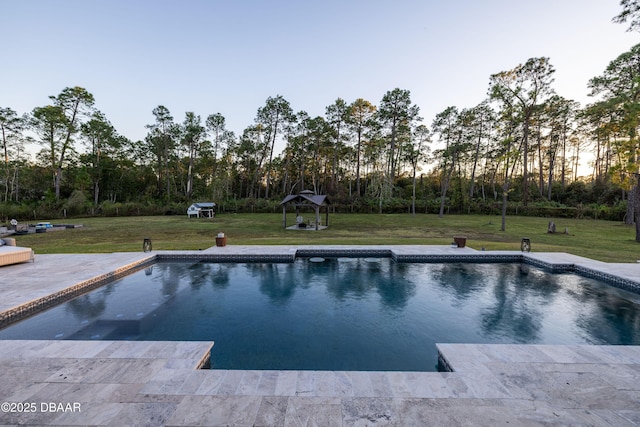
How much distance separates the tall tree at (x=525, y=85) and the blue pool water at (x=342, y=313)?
578 inches

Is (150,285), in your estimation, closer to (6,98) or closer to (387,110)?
(387,110)

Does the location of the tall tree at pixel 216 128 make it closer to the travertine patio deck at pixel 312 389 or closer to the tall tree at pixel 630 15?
the tall tree at pixel 630 15

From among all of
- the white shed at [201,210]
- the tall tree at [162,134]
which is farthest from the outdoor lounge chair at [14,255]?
the tall tree at [162,134]

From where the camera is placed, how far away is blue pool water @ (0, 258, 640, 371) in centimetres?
455

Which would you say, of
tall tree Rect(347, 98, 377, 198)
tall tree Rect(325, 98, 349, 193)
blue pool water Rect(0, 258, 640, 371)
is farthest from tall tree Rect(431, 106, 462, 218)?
blue pool water Rect(0, 258, 640, 371)

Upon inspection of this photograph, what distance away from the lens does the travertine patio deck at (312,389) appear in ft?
7.70

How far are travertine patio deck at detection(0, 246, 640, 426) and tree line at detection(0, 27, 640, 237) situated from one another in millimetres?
20293

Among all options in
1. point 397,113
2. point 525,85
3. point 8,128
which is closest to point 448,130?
point 397,113

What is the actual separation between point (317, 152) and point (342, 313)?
98.2ft

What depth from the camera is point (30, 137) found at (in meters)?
27.1

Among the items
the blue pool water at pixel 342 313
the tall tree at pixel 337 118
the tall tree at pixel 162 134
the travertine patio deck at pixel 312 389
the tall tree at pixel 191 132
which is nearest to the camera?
the travertine patio deck at pixel 312 389

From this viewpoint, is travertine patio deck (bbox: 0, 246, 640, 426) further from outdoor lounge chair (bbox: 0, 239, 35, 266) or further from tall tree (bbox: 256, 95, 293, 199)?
tall tree (bbox: 256, 95, 293, 199)

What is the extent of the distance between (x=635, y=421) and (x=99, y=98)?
1580 inches

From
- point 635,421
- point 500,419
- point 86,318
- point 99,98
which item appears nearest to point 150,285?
point 86,318
